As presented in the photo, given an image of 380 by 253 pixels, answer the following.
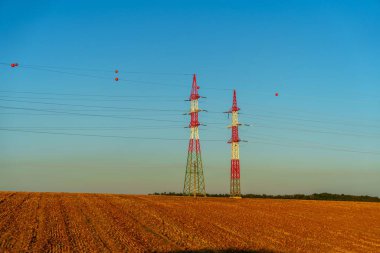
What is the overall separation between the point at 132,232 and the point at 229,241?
17.2 ft

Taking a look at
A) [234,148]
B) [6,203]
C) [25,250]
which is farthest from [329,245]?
[234,148]

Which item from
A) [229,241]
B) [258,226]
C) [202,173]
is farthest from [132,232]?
[202,173]

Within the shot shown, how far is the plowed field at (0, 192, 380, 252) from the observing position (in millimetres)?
22719

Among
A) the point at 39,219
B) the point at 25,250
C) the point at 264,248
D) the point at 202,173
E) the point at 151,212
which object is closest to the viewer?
the point at 25,250

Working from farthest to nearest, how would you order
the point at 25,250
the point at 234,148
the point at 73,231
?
the point at 234,148 < the point at 73,231 < the point at 25,250

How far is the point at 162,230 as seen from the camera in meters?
27.6

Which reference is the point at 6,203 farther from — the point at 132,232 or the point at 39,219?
the point at 132,232

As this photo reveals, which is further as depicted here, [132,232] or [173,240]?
[132,232]

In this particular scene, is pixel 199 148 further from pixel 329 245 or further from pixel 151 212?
pixel 329 245

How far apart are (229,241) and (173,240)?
2762 mm

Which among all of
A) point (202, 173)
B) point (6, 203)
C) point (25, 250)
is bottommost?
point (25, 250)

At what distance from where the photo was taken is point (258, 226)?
105ft

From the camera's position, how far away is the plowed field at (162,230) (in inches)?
894

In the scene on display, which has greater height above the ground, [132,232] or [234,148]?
[234,148]
